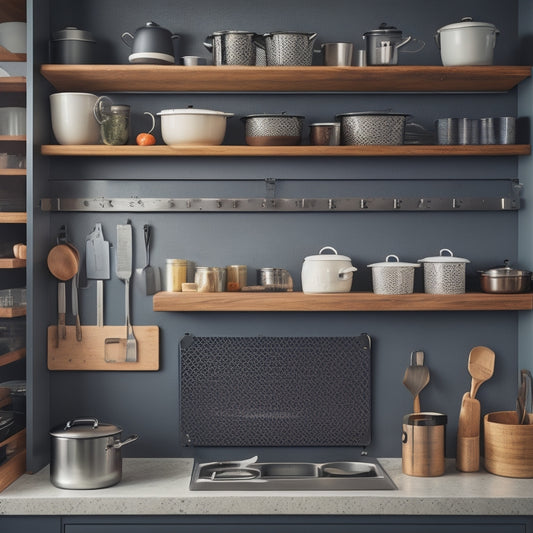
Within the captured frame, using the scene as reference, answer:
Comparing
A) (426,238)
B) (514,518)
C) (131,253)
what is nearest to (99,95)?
A: (131,253)

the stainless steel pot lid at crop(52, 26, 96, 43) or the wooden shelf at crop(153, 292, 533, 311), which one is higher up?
the stainless steel pot lid at crop(52, 26, 96, 43)

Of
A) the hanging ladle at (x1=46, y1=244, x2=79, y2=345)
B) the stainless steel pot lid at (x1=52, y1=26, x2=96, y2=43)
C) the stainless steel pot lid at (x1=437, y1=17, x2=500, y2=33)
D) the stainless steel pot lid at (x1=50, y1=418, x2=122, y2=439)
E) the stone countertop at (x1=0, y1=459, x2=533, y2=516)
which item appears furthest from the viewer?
the hanging ladle at (x1=46, y1=244, x2=79, y2=345)

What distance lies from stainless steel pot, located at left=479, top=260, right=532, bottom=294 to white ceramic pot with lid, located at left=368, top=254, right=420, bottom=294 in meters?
0.28

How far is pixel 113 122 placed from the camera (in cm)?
283

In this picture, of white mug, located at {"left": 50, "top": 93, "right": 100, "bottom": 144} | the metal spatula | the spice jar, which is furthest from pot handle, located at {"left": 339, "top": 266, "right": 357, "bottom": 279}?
white mug, located at {"left": 50, "top": 93, "right": 100, "bottom": 144}

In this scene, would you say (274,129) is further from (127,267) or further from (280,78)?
(127,267)

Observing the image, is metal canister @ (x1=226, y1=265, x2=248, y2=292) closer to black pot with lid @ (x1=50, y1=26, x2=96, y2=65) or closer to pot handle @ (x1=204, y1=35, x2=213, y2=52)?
pot handle @ (x1=204, y1=35, x2=213, y2=52)

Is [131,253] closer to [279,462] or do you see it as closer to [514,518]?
[279,462]

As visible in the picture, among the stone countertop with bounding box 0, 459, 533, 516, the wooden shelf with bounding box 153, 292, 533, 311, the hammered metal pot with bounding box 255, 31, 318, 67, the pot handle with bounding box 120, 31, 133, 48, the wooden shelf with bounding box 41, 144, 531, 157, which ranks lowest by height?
the stone countertop with bounding box 0, 459, 533, 516

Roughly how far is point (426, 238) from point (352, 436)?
813mm

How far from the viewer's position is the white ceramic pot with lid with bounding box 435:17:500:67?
2734mm

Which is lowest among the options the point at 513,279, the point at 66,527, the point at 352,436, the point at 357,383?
the point at 66,527

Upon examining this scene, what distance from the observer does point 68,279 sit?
118 inches

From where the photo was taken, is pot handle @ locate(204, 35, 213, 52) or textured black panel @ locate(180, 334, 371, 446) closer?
pot handle @ locate(204, 35, 213, 52)
